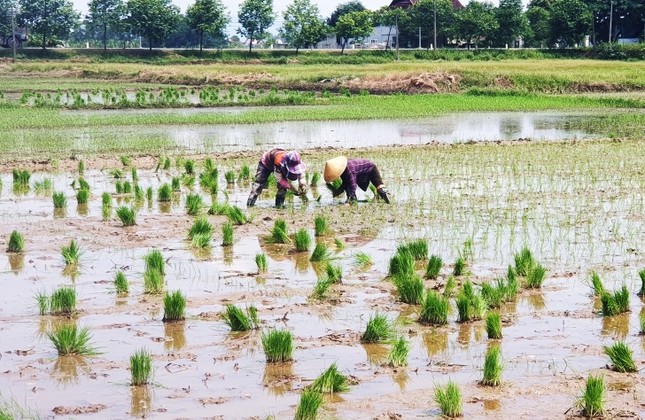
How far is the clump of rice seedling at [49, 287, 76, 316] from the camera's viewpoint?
6.95 m

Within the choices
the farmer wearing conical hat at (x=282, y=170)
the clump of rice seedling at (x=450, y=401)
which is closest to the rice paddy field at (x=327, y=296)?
the clump of rice seedling at (x=450, y=401)

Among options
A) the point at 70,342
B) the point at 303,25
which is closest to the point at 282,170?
the point at 70,342

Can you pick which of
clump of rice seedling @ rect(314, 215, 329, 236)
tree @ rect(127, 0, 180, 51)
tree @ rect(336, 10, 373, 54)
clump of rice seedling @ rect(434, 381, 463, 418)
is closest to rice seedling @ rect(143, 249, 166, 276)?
clump of rice seedling @ rect(314, 215, 329, 236)

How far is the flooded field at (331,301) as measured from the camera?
536 cm

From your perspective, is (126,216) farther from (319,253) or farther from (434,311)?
(434,311)

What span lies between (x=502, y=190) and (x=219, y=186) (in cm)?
381

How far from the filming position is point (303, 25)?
63.8 m

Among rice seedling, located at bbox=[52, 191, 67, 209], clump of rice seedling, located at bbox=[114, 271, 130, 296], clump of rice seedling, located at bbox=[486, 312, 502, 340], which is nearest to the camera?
clump of rice seedling, located at bbox=[486, 312, 502, 340]

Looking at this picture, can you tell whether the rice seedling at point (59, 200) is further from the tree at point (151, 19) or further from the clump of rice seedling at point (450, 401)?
the tree at point (151, 19)

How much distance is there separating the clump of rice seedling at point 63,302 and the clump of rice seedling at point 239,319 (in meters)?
1.17

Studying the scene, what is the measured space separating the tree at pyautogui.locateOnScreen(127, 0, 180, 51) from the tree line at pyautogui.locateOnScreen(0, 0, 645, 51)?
0.07 meters

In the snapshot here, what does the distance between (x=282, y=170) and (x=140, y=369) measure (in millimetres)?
5666

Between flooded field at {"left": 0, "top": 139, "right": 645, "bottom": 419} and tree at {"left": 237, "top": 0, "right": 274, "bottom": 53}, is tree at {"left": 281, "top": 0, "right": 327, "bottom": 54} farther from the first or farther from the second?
flooded field at {"left": 0, "top": 139, "right": 645, "bottom": 419}

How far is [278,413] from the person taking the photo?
5.11 meters
